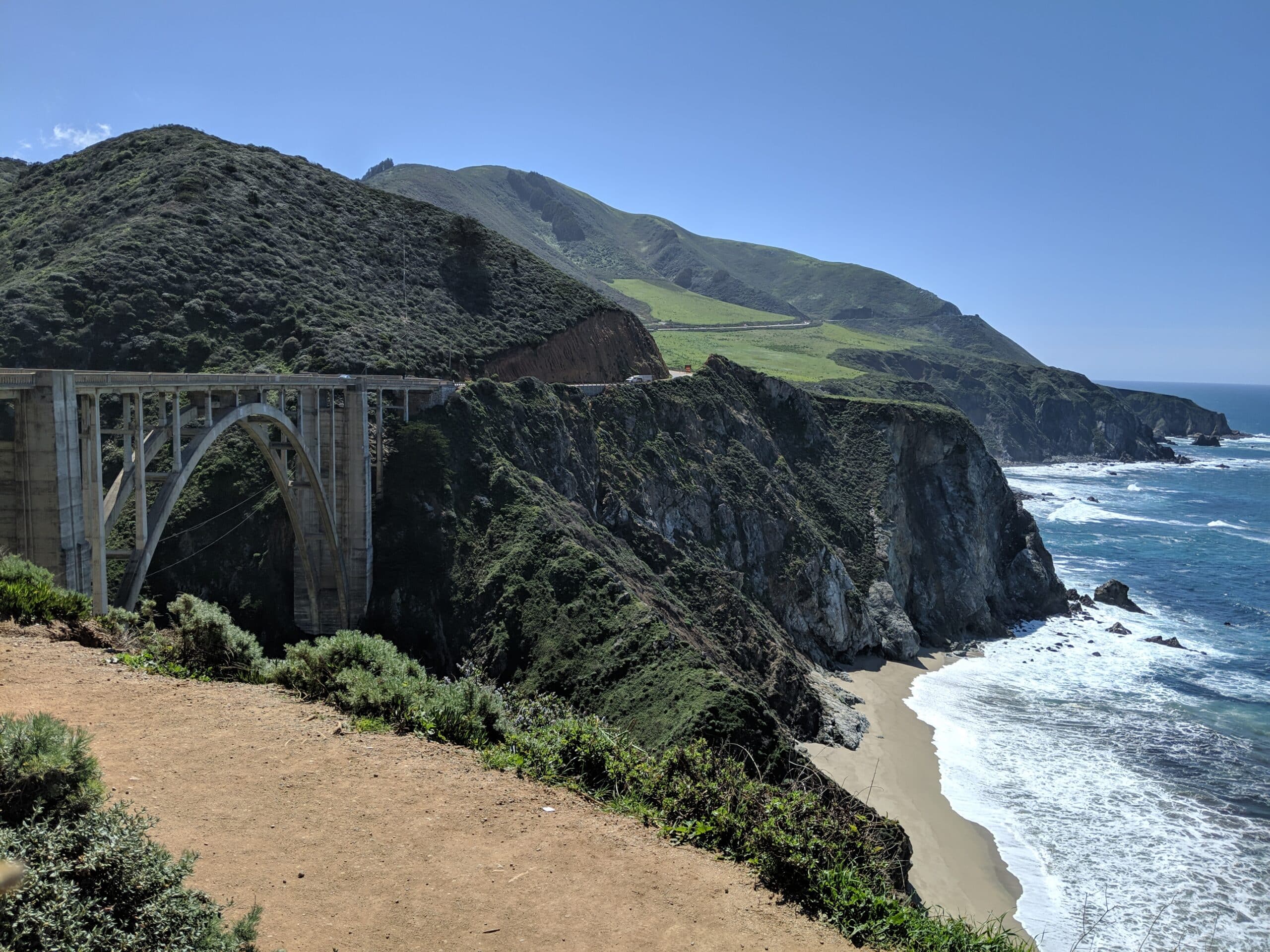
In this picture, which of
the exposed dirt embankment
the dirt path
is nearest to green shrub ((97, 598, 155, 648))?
the dirt path

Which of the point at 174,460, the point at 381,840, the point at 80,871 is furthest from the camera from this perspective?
the point at 174,460

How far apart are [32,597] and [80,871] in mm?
9487

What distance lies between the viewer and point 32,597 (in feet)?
45.3

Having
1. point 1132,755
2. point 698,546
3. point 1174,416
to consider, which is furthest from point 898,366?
point 1132,755

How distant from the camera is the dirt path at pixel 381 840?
319 inches

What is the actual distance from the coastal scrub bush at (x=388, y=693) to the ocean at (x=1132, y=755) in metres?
9.69

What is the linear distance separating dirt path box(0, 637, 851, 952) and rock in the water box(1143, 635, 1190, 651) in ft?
177

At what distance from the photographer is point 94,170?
54.2m

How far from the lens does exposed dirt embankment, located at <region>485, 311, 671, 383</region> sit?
51.8 meters

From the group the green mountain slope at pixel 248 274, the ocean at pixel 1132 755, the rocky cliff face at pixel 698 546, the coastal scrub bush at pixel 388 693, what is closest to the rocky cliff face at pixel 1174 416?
the ocean at pixel 1132 755

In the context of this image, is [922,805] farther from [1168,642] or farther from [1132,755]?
[1168,642]

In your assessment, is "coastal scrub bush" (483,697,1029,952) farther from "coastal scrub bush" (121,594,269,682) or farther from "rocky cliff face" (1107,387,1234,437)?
"rocky cliff face" (1107,387,1234,437)

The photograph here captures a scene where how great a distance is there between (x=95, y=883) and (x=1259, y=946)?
2864cm

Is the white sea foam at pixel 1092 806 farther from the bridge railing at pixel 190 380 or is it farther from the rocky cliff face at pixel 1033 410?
the rocky cliff face at pixel 1033 410
